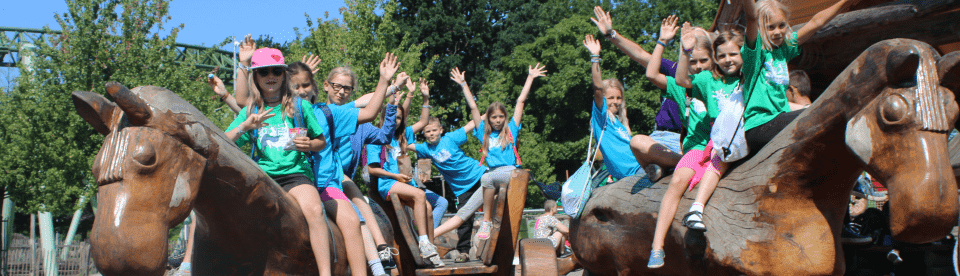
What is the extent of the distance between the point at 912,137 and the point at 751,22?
116cm

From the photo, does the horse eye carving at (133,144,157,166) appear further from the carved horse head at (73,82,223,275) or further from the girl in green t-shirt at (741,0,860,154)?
the girl in green t-shirt at (741,0,860,154)

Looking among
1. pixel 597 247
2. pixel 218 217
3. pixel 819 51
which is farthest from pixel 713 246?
pixel 819 51

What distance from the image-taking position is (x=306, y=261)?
3.74 m

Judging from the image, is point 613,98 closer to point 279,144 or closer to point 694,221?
point 694,221

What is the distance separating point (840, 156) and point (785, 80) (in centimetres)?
73

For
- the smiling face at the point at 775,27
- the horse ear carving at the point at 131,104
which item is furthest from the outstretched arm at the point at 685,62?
the horse ear carving at the point at 131,104

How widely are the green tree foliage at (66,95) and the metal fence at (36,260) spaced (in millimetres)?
1644

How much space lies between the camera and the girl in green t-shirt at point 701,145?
3.59m

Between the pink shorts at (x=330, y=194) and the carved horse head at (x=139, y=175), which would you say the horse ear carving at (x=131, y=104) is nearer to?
the carved horse head at (x=139, y=175)

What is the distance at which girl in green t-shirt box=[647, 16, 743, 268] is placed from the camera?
141 inches

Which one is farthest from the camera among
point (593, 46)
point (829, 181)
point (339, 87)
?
point (339, 87)

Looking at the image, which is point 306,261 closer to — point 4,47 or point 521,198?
point 521,198

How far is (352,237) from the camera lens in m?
4.16

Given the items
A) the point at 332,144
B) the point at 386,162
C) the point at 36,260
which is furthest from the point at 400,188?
the point at 36,260
